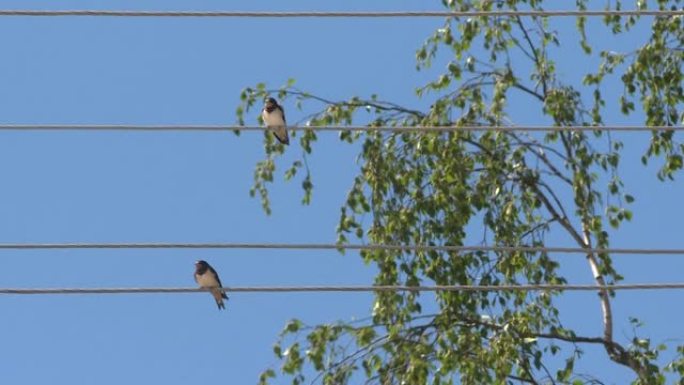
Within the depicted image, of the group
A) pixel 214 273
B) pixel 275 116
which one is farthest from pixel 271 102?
pixel 214 273

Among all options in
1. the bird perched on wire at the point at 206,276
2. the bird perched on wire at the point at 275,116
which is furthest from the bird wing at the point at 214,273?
the bird perched on wire at the point at 275,116

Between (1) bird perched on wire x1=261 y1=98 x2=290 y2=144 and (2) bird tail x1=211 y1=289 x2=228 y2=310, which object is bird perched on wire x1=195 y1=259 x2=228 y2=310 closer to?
(2) bird tail x1=211 y1=289 x2=228 y2=310

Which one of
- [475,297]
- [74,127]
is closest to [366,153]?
[475,297]

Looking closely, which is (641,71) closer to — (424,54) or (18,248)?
(424,54)

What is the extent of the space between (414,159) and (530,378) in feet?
5.79

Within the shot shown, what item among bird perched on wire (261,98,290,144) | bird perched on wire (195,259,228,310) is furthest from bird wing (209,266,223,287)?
bird perched on wire (261,98,290,144)

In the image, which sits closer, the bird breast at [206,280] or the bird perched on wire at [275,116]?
the bird breast at [206,280]

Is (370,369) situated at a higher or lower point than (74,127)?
higher

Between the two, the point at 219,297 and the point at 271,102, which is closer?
the point at 219,297

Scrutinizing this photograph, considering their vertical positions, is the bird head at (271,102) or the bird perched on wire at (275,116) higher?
the bird head at (271,102)

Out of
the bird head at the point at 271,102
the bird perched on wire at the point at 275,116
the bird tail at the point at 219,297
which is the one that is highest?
the bird head at the point at 271,102

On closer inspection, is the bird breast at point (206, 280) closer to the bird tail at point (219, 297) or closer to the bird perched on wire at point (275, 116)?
the bird tail at point (219, 297)

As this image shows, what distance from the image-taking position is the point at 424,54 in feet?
46.4

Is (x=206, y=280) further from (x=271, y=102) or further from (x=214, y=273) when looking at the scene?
(x=271, y=102)
